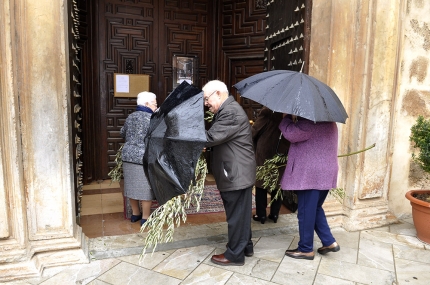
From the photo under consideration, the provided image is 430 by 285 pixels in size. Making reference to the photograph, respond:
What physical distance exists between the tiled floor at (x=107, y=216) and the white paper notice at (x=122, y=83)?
168 cm

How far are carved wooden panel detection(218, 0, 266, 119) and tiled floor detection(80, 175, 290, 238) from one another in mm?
2571

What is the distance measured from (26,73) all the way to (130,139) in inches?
50.3

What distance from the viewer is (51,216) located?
2.97 m

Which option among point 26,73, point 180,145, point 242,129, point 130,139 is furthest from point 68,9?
point 242,129

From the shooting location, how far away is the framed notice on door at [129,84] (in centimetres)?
585

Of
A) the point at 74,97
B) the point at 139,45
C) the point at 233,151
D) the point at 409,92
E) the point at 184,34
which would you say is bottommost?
the point at 233,151

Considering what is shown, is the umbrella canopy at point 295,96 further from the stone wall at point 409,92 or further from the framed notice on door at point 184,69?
the framed notice on door at point 184,69

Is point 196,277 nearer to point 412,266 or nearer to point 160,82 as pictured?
point 412,266

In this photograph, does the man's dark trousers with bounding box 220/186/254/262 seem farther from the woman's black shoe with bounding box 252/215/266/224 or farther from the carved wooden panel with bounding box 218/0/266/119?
the carved wooden panel with bounding box 218/0/266/119

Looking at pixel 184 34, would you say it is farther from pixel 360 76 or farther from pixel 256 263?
pixel 256 263

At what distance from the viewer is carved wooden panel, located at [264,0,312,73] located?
3.95m

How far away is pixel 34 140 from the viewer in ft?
9.30

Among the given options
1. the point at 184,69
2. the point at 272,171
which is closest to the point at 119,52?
the point at 184,69

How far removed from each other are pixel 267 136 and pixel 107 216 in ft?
7.10
